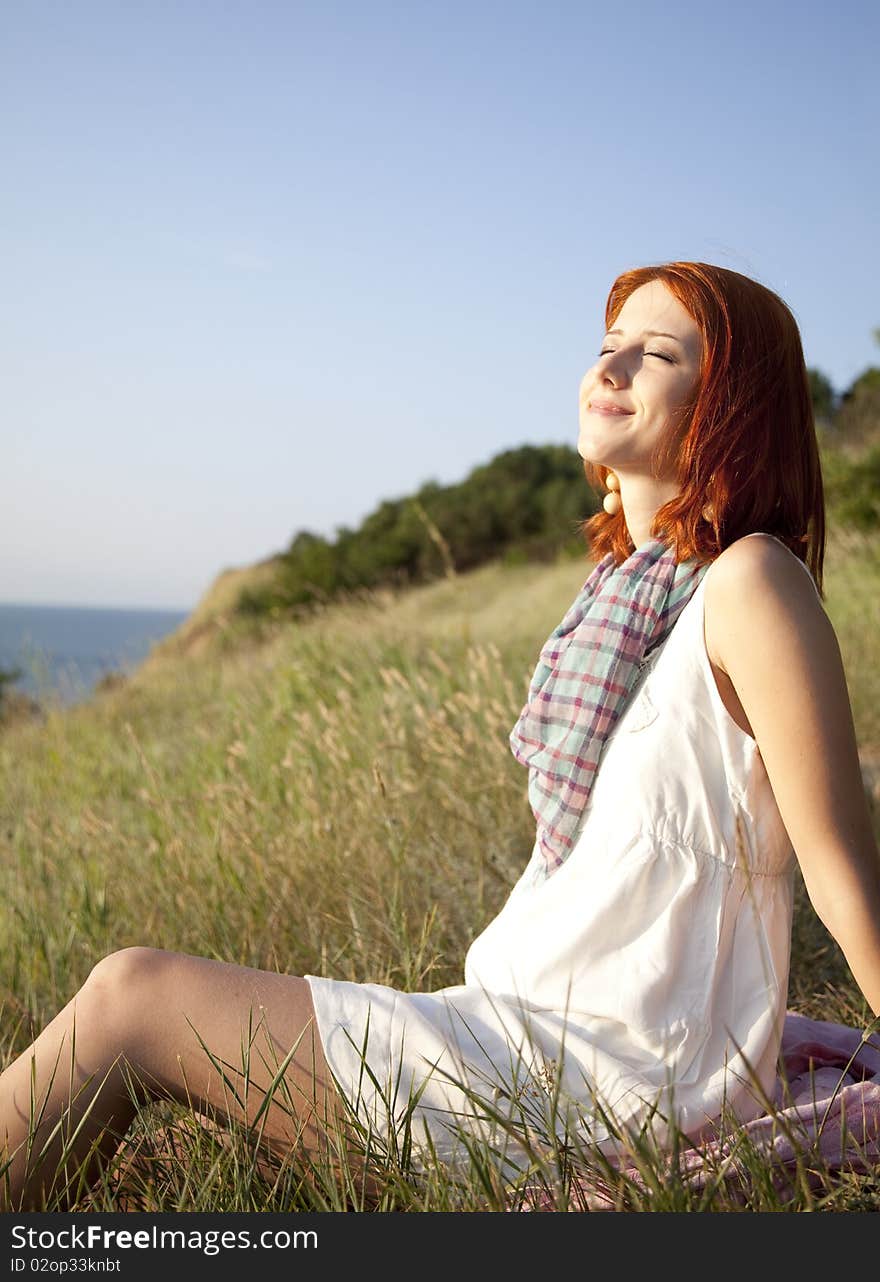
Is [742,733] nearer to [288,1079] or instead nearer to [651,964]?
[651,964]

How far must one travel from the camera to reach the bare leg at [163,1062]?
1455 mm

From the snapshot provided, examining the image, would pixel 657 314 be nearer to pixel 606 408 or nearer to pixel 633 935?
pixel 606 408

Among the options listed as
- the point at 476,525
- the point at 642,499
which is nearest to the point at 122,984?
the point at 642,499

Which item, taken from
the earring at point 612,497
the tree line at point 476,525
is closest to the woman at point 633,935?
the earring at point 612,497

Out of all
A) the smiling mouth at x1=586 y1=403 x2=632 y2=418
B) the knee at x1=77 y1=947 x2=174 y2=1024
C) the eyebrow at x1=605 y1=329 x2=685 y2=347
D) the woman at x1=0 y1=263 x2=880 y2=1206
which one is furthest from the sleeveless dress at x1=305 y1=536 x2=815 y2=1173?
the eyebrow at x1=605 y1=329 x2=685 y2=347

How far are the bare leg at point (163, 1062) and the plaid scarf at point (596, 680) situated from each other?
467 mm

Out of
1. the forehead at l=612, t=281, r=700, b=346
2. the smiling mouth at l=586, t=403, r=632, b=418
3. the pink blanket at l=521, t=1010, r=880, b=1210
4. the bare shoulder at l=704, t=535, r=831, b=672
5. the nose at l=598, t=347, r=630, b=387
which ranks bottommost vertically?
the pink blanket at l=521, t=1010, r=880, b=1210

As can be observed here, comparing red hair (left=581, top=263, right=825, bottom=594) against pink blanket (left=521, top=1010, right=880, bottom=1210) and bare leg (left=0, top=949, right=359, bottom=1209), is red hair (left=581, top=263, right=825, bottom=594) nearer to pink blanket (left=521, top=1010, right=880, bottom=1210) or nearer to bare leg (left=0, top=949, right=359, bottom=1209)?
pink blanket (left=521, top=1010, right=880, bottom=1210)

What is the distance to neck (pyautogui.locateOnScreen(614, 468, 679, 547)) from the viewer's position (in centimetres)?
178

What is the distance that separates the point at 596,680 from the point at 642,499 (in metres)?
0.34

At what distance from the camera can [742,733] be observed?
59.8 inches

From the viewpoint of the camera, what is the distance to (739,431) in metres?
1.67

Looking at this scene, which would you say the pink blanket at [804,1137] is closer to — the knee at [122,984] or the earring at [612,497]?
the knee at [122,984]

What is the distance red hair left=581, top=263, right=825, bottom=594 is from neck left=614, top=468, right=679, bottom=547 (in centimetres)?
4
